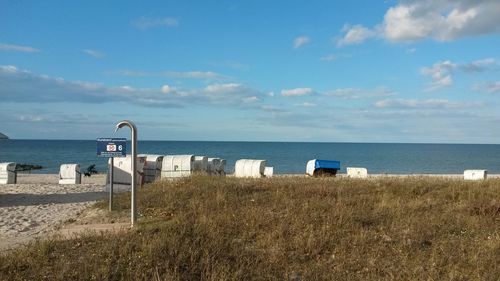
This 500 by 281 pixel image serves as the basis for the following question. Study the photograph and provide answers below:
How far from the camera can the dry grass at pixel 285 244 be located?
5859 millimetres

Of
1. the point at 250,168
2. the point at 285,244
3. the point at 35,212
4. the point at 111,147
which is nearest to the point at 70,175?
the point at 250,168

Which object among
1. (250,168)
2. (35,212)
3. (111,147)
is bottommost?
(35,212)

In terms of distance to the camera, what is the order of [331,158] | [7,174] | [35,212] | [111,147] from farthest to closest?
[331,158] < [7,174] < [35,212] < [111,147]

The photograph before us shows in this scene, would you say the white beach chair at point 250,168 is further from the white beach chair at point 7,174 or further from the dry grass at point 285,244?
the dry grass at point 285,244

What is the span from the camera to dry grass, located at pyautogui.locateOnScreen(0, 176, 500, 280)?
19.2 feet

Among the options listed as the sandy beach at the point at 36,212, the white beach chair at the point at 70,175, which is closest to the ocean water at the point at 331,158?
the white beach chair at the point at 70,175

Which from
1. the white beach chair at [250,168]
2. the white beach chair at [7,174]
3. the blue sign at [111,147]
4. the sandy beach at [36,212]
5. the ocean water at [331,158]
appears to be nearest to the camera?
the sandy beach at [36,212]

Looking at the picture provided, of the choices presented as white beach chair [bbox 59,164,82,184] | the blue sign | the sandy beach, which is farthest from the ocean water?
the blue sign

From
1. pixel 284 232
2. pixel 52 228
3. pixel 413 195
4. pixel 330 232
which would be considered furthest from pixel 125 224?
pixel 413 195

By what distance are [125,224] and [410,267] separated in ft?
17.4

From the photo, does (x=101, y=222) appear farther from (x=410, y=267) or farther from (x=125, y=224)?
(x=410, y=267)

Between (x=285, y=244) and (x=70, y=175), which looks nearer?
(x=285, y=244)

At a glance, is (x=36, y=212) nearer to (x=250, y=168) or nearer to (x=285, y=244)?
(x=285, y=244)

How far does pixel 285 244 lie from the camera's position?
23.3 feet
